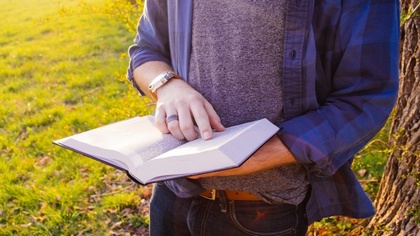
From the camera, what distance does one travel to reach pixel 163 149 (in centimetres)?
103

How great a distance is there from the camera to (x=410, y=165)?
192cm

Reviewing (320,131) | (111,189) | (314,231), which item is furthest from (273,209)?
(111,189)

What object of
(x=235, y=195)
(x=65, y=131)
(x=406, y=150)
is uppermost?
(x=235, y=195)

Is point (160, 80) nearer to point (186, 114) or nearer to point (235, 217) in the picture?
point (186, 114)

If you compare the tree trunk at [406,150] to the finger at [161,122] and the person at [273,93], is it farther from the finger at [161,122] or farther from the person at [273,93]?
the finger at [161,122]

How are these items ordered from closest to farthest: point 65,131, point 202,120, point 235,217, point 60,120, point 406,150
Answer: point 202,120 < point 235,217 < point 406,150 < point 65,131 < point 60,120

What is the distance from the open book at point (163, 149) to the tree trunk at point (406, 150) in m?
1.18

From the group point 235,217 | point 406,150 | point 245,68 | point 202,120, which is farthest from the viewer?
point 406,150

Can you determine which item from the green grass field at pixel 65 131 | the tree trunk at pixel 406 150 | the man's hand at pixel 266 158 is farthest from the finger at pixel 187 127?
the green grass field at pixel 65 131

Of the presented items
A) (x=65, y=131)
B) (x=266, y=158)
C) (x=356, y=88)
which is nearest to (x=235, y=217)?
(x=266, y=158)

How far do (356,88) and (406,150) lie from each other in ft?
3.23

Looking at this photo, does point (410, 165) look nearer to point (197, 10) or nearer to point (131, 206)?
point (197, 10)

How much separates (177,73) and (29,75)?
209 inches

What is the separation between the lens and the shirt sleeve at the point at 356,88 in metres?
1.03
